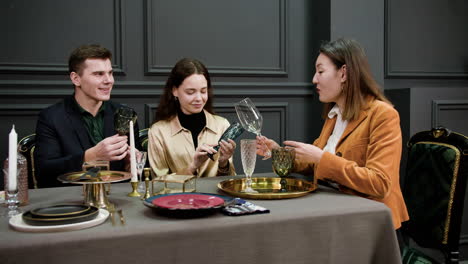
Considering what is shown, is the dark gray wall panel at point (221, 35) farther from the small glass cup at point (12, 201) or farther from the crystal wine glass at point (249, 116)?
the small glass cup at point (12, 201)

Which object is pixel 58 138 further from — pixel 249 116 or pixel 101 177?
pixel 249 116

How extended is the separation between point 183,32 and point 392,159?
1859 millimetres

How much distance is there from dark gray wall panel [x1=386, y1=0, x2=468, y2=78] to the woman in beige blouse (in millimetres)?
1796

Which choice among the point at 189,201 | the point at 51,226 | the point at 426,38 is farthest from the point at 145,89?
the point at 426,38

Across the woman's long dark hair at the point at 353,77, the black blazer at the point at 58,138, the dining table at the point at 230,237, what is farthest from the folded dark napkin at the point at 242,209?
the black blazer at the point at 58,138

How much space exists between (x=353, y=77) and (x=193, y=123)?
0.95 metres

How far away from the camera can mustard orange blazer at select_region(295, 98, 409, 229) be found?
5.33ft

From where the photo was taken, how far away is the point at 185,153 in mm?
2340

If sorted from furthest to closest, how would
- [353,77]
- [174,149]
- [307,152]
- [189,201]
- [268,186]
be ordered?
[174,149] → [353,77] → [268,186] → [307,152] → [189,201]

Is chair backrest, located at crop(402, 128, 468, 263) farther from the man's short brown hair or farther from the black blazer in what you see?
the man's short brown hair

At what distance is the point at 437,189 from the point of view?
180 cm

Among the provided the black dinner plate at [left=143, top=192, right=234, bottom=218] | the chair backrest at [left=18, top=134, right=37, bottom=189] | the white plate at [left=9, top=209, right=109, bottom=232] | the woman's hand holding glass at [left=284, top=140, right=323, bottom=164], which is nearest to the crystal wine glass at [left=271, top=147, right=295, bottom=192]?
the woman's hand holding glass at [left=284, top=140, right=323, bottom=164]

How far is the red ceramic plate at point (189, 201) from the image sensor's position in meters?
1.34

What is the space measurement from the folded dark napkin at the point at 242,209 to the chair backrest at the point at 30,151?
1337 mm
